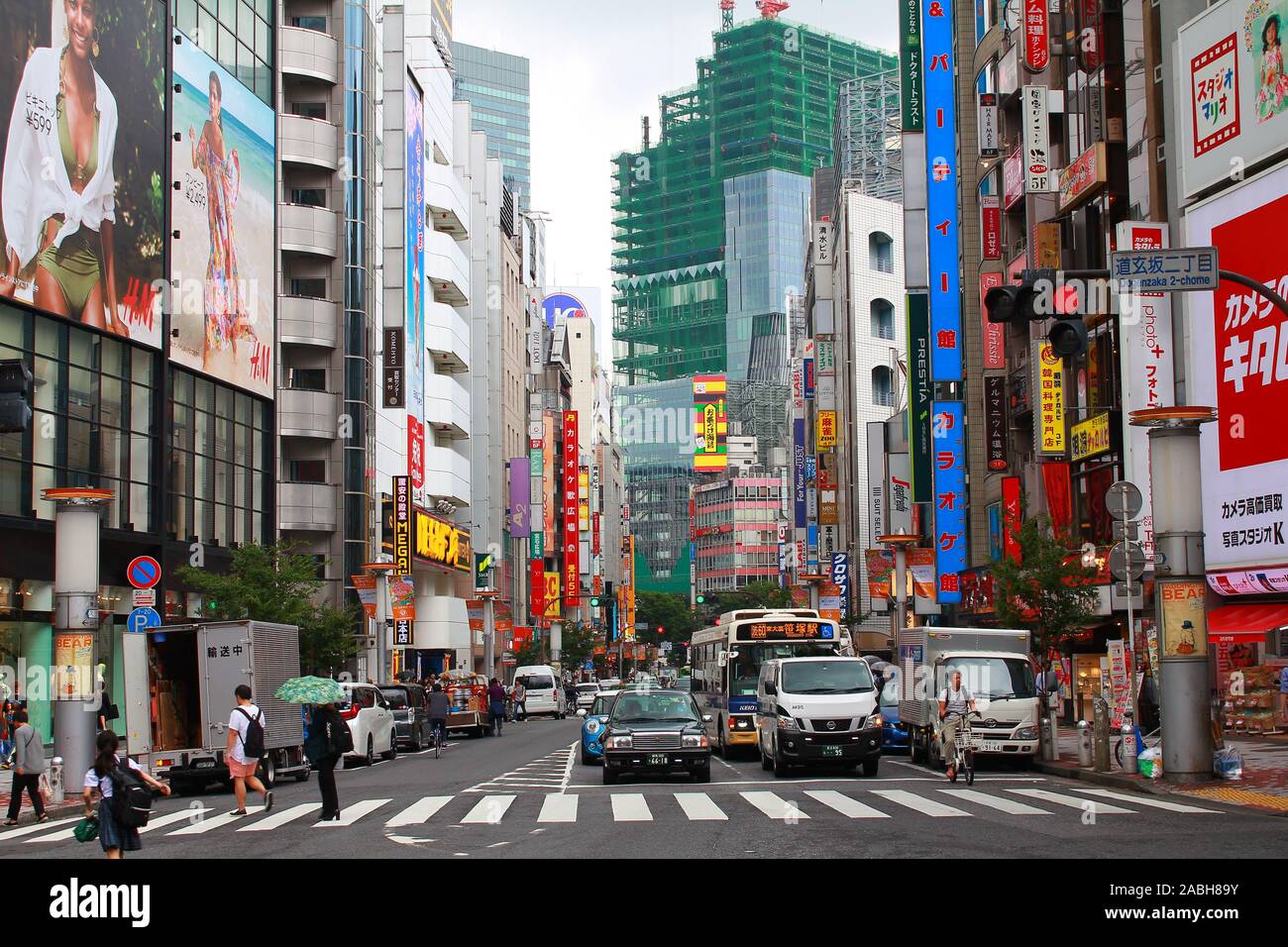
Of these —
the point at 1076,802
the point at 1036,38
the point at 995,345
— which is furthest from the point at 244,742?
the point at 995,345

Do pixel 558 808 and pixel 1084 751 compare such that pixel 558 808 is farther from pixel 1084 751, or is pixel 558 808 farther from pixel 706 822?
pixel 1084 751

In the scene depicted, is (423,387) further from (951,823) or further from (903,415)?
(951,823)

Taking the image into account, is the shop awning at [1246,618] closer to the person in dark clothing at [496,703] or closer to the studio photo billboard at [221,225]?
the person in dark clothing at [496,703]

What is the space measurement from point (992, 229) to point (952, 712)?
34.1 metres

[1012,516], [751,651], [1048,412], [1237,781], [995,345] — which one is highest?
[995,345]

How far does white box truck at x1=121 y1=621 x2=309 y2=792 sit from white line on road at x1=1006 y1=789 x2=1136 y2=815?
41.0 feet

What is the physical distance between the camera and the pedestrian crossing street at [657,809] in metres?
19.1

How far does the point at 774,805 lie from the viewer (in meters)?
20.8

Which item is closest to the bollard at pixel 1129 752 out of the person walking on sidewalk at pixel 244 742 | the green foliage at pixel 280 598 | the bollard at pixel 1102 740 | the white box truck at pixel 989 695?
the bollard at pixel 1102 740

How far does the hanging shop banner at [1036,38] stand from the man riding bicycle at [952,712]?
83.2 ft

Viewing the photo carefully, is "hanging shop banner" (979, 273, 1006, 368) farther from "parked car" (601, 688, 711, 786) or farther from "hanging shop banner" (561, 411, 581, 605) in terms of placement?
"hanging shop banner" (561, 411, 581, 605)

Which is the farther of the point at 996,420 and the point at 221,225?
the point at 996,420

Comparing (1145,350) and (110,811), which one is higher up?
(1145,350)

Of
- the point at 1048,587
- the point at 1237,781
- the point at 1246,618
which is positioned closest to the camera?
the point at 1237,781
